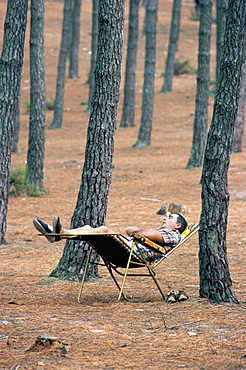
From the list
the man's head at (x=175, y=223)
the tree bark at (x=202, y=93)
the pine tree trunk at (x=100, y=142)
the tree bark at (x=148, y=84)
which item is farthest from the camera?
the tree bark at (x=148, y=84)

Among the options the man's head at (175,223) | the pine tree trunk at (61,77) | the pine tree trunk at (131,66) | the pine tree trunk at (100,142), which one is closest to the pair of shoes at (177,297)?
the man's head at (175,223)

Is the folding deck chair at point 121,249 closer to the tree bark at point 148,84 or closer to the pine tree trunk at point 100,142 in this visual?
the pine tree trunk at point 100,142

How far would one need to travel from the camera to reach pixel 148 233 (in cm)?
532

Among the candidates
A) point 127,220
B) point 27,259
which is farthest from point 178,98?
point 27,259

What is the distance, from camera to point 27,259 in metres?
6.80

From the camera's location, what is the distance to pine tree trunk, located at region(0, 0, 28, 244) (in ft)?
23.7

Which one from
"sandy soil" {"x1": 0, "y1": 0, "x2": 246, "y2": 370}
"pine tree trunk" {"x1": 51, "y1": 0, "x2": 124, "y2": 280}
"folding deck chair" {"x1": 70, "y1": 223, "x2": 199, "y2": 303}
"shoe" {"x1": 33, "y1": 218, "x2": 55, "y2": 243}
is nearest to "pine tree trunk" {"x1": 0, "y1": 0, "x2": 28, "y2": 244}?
"sandy soil" {"x1": 0, "y1": 0, "x2": 246, "y2": 370}

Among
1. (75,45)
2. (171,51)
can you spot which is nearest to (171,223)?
(171,51)

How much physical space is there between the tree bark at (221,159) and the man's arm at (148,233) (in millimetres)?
805

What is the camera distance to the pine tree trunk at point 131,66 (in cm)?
2020

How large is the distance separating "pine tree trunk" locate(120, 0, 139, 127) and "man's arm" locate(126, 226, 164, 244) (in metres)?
15.9

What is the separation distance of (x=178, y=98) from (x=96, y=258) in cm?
1994

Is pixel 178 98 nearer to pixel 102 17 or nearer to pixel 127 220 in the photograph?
pixel 127 220

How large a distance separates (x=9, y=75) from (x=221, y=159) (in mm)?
3810
